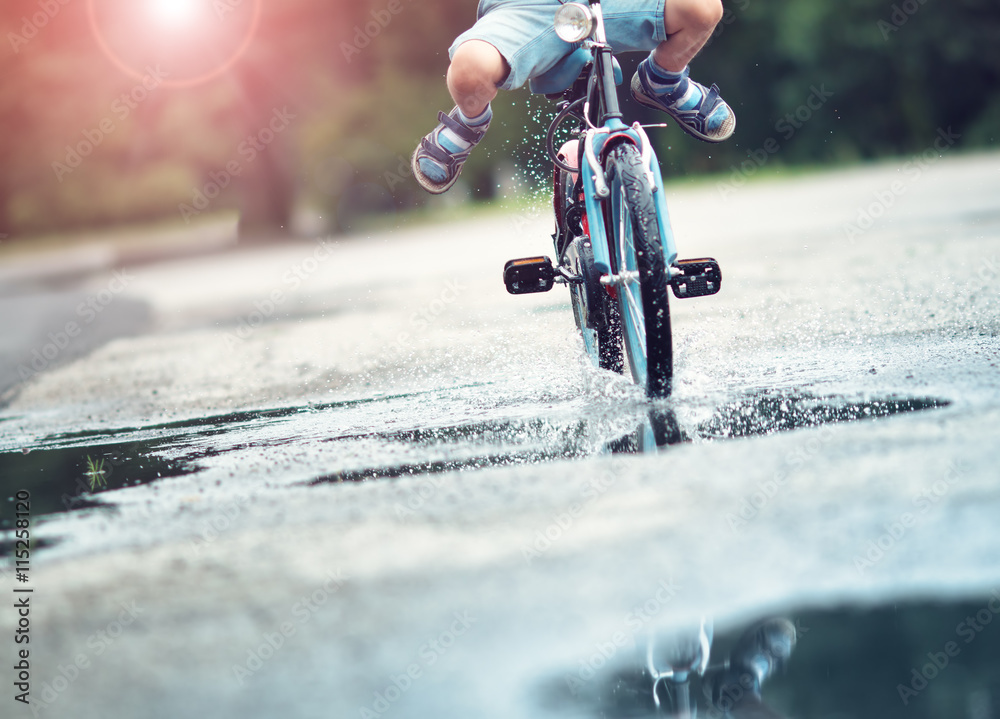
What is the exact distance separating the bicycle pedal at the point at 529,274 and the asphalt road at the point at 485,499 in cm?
47

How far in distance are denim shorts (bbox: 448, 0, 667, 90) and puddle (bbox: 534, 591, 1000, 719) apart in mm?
2788

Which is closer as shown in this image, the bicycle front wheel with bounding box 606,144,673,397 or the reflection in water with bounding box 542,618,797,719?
the reflection in water with bounding box 542,618,797,719

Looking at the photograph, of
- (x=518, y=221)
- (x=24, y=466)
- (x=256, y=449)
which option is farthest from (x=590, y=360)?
(x=518, y=221)

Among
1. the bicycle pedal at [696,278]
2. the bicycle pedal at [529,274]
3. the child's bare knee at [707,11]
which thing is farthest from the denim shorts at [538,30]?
the bicycle pedal at [696,278]

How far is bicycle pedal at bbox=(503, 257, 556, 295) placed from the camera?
5.19 metres

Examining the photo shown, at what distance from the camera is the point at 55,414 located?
22.4ft

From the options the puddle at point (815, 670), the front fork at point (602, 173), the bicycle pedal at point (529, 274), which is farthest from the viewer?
the bicycle pedal at point (529, 274)

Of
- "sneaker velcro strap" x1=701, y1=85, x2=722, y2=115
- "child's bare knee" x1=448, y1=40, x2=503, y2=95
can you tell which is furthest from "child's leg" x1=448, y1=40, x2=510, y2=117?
"sneaker velcro strap" x1=701, y1=85, x2=722, y2=115

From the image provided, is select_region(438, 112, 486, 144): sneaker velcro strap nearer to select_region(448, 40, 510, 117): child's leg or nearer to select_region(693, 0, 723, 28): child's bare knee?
select_region(448, 40, 510, 117): child's leg

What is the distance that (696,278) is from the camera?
473 cm

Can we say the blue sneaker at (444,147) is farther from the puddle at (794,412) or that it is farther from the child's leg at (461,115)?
the puddle at (794,412)

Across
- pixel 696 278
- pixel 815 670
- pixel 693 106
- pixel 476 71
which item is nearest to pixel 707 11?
pixel 693 106

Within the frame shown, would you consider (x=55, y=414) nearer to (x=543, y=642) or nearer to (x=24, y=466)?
(x=24, y=466)

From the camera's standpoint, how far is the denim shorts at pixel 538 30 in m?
4.82
